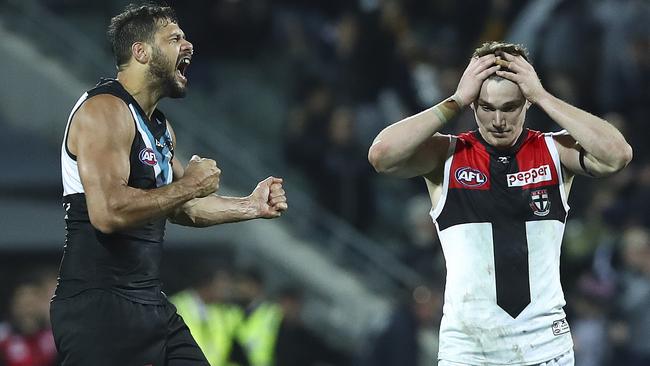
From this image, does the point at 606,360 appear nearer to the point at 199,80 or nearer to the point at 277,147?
the point at 277,147

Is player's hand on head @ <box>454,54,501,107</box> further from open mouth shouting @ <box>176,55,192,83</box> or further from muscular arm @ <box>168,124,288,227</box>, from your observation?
open mouth shouting @ <box>176,55,192,83</box>

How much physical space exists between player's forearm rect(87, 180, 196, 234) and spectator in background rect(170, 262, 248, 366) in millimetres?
5044

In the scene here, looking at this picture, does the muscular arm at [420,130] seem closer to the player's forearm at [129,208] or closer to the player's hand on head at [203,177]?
the player's hand on head at [203,177]

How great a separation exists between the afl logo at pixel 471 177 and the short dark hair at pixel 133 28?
153 centimetres

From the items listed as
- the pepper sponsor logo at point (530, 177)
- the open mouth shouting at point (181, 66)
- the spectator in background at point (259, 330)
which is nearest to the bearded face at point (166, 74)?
the open mouth shouting at point (181, 66)

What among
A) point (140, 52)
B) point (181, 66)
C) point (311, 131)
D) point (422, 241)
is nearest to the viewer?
point (140, 52)

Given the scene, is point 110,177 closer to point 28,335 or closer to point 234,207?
point 234,207

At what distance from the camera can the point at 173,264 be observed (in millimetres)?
12383

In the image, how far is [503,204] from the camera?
5.62m

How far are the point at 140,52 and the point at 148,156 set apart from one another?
49 cm

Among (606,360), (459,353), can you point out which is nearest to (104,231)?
(459,353)

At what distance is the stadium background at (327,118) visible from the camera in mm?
11812

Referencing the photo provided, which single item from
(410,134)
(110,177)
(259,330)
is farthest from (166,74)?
(259,330)

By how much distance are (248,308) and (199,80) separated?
3297 millimetres
